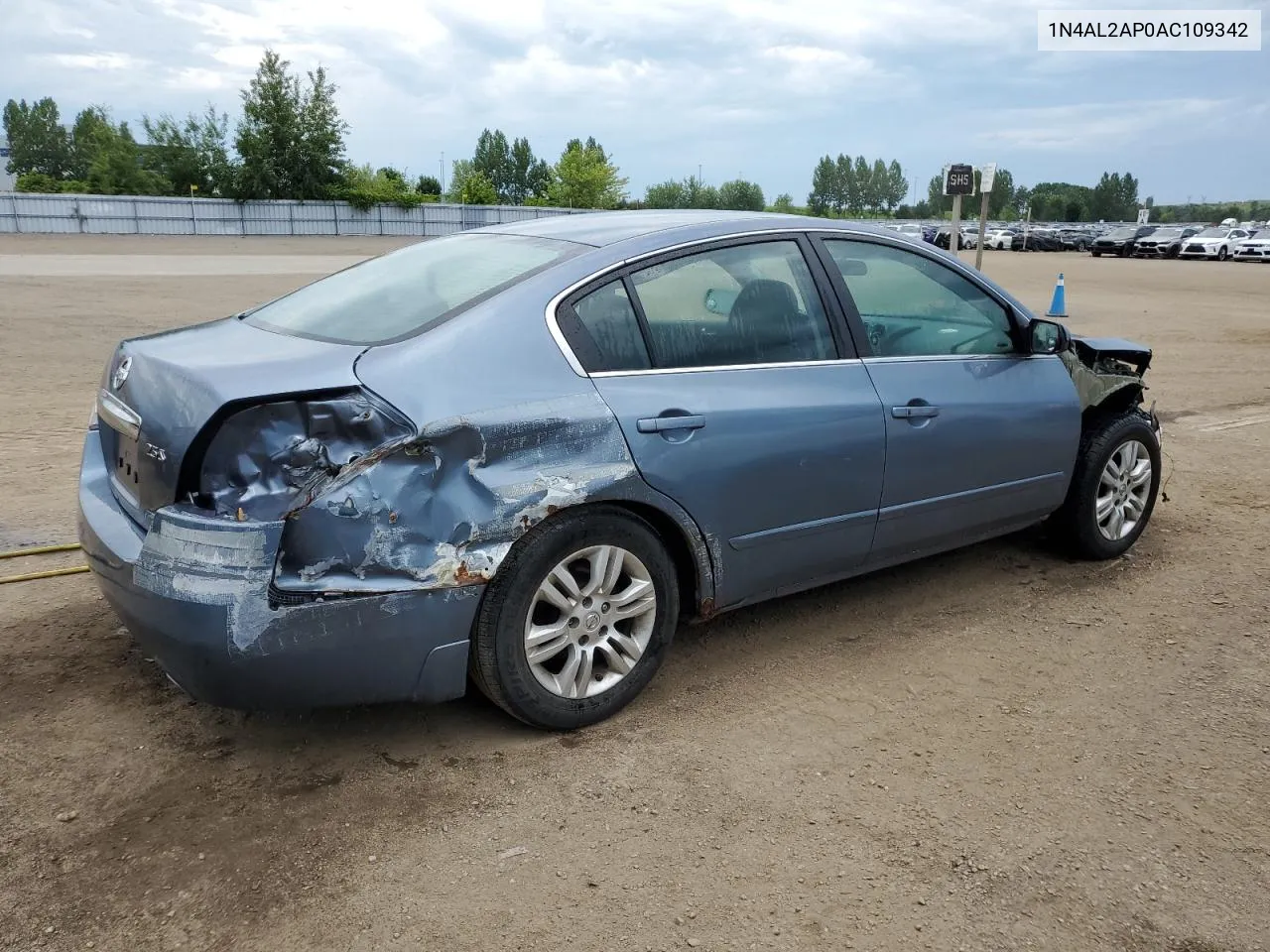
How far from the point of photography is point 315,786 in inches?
117

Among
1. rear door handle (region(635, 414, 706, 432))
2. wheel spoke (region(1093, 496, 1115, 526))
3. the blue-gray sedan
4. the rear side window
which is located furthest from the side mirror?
the rear side window

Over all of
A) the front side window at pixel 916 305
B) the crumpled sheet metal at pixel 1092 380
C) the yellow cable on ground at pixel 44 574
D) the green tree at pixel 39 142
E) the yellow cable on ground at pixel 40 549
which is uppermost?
the green tree at pixel 39 142

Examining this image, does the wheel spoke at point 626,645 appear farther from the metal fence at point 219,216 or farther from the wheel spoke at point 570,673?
the metal fence at point 219,216

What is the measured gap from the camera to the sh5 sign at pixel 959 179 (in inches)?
764

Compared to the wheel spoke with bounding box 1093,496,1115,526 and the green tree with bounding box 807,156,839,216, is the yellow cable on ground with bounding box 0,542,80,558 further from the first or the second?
the green tree with bounding box 807,156,839,216

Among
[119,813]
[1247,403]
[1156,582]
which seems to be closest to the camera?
[119,813]

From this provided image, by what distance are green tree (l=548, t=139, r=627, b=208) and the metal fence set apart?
66.4 feet

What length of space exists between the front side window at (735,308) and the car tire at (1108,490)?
1718 millimetres

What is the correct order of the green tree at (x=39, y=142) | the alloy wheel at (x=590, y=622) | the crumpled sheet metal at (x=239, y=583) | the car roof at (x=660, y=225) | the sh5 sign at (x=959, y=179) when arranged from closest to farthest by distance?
1. the crumpled sheet metal at (x=239, y=583)
2. the alloy wheel at (x=590, y=622)
3. the car roof at (x=660, y=225)
4. the sh5 sign at (x=959, y=179)
5. the green tree at (x=39, y=142)

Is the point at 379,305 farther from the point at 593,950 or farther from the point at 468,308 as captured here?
the point at 593,950

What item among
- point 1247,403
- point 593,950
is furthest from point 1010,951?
point 1247,403

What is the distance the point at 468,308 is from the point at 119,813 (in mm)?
1723

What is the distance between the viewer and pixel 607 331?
3.25 meters

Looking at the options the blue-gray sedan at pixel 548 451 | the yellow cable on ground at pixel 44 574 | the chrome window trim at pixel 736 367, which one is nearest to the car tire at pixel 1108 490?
the blue-gray sedan at pixel 548 451
